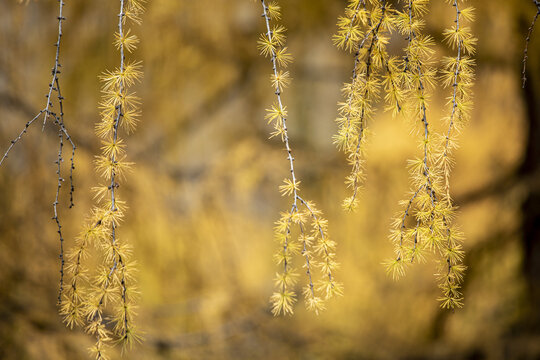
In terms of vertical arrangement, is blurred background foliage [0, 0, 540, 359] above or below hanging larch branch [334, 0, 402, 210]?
above

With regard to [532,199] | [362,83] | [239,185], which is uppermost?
[532,199]

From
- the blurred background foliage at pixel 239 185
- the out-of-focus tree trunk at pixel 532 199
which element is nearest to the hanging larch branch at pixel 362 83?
the blurred background foliage at pixel 239 185

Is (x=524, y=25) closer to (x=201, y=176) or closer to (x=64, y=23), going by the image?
(x=201, y=176)

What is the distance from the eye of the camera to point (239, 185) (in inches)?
81.3

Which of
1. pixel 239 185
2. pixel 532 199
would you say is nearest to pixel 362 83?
pixel 239 185

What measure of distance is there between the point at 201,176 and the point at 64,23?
84 centimetres

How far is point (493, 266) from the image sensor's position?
2119 millimetres

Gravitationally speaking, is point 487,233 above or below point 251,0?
below

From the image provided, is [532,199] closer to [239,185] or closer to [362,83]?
[239,185]

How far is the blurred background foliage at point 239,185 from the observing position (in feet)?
6.61

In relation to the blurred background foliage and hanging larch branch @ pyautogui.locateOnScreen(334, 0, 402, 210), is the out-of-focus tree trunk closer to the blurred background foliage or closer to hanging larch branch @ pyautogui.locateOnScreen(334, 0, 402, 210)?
the blurred background foliage

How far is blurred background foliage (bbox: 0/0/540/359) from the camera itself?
6.61ft

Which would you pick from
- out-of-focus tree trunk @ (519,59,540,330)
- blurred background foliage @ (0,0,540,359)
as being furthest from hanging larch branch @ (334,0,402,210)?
out-of-focus tree trunk @ (519,59,540,330)

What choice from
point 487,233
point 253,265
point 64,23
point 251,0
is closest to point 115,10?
point 64,23
